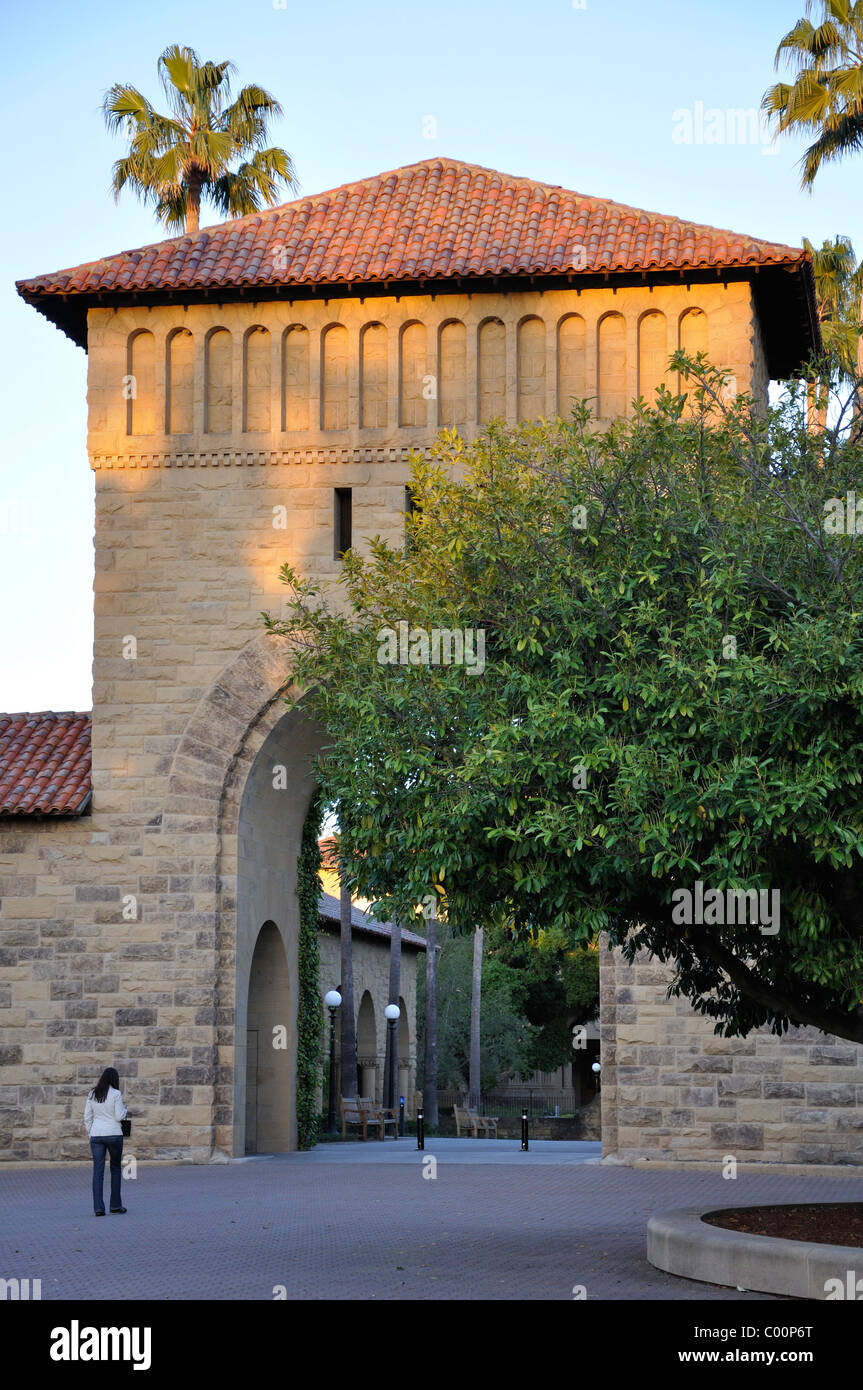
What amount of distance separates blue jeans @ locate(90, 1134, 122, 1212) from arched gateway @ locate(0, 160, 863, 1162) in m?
5.57

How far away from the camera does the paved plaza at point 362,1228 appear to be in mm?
10328

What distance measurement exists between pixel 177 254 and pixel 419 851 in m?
14.4

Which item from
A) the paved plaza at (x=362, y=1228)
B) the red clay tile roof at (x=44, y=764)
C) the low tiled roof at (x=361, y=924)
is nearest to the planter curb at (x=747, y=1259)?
the paved plaza at (x=362, y=1228)

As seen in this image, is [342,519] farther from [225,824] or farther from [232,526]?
[225,824]

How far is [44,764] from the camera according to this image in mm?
23016

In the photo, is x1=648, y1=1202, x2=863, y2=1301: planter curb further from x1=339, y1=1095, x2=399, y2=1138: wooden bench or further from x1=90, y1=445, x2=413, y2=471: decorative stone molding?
x1=339, y1=1095, x2=399, y2=1138: wooden bench

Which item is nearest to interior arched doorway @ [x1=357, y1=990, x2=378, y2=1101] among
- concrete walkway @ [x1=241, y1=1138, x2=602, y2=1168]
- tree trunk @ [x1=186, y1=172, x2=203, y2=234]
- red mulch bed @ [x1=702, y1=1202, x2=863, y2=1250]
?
concrete walkway @ [x1=241, y1=1138, x2=602, y2=1168]

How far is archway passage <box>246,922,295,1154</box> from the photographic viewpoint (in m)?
24.6

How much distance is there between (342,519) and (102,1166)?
33.9 ft

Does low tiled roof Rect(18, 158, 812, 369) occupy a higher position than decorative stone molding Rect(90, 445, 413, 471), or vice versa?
low tiled roof Rect(18, 158, 812, 369)

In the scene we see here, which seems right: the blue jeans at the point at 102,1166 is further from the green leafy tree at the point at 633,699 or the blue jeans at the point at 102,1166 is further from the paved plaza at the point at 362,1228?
the green leafy tree at the point at 633,699

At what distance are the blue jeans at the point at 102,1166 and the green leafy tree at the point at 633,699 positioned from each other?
501 cm
